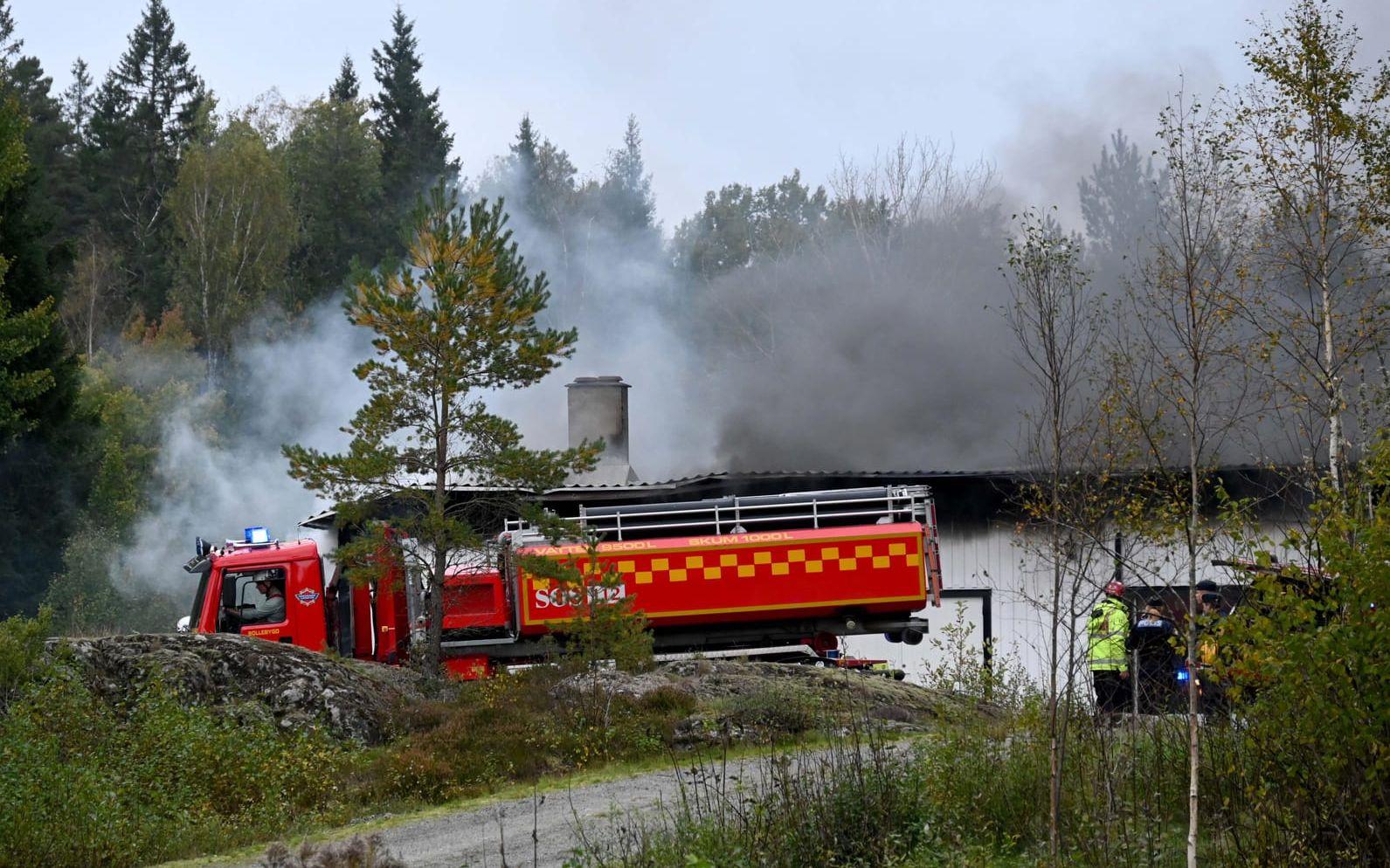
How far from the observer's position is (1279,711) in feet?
22.6

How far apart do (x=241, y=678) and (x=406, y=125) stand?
173ft

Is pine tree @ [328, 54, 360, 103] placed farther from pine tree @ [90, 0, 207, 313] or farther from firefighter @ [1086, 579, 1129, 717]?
firefighter @ [1086, 579, 1129, 717]

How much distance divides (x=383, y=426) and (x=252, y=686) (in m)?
4.06

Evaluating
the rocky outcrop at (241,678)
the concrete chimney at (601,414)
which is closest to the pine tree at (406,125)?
the concrete chimney at (601,414)

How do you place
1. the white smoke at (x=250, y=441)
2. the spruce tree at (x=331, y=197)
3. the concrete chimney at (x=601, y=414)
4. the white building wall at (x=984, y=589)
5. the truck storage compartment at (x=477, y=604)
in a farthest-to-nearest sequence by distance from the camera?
the spruce tree at (x=331, y=197) < the white smoke at (x=250, y=441) < the concrete chimney at (x=601, y=414) < the white building wall at (x=984, y=589) < the truck storage compartment at (x=477, y=604)

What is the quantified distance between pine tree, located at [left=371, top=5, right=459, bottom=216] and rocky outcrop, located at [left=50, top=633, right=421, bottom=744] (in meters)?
46.6

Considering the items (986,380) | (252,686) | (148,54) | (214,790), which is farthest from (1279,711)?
(148,54)

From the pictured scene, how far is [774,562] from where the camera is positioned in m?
Result: 18.3

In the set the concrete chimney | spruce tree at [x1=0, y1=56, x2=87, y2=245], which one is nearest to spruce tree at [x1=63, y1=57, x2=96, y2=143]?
spruce tree at [x1=0, y1=56, x2=87, y2=245]

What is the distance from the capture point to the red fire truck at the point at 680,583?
18.1 m

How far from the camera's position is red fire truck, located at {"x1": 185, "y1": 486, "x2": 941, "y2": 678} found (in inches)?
711

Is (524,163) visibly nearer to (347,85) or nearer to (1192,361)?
(347,85)

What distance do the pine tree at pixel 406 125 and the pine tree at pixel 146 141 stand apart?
7.98m

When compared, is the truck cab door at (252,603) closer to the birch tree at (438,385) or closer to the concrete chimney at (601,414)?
the birch tree at (438,385)
